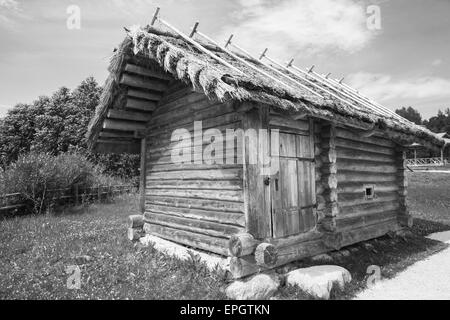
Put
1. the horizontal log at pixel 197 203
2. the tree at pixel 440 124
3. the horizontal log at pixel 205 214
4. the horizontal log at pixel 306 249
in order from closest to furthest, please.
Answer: the horizontal log at pixel 306 249
the horizontal log at pixel 205 214
the horizontal log at pixel 197 203
the tree at pixel 440 124

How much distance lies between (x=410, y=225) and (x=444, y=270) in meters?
3.67

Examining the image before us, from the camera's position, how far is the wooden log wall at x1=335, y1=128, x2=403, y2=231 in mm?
7871

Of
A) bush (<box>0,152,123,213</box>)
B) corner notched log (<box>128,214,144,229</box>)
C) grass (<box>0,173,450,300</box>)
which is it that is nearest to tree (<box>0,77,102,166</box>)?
bush (<box>0,152,123,213</box>)

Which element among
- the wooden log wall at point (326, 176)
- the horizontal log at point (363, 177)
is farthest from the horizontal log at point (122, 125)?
the horizontal log at point (363, 177)

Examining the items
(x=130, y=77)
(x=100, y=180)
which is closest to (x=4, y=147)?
(x=100, y=180)

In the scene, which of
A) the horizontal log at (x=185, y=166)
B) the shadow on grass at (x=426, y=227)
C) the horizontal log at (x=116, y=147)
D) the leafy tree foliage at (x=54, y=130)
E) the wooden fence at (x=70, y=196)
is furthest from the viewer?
the leafy tree foliage at (x=54, y=130)

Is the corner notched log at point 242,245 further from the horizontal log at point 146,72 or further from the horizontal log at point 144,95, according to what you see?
the horizontal log at point 144,95

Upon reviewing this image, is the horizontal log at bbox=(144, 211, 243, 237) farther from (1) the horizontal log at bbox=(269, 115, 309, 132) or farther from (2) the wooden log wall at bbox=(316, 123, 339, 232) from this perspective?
(2) the wooden log wall at bbox=(316, 123, 339, 232)

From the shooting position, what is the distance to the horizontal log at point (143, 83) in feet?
24.0

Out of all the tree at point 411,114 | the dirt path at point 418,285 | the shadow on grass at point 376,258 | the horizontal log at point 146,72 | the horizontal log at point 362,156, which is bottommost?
the dirt path at point 418,285

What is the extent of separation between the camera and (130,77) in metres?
7.38

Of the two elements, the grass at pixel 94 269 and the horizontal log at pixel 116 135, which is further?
the horizontal log at pixel 116 135

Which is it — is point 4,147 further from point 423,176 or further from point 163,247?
point 423,176

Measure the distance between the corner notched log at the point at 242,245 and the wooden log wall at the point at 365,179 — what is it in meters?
3.07
